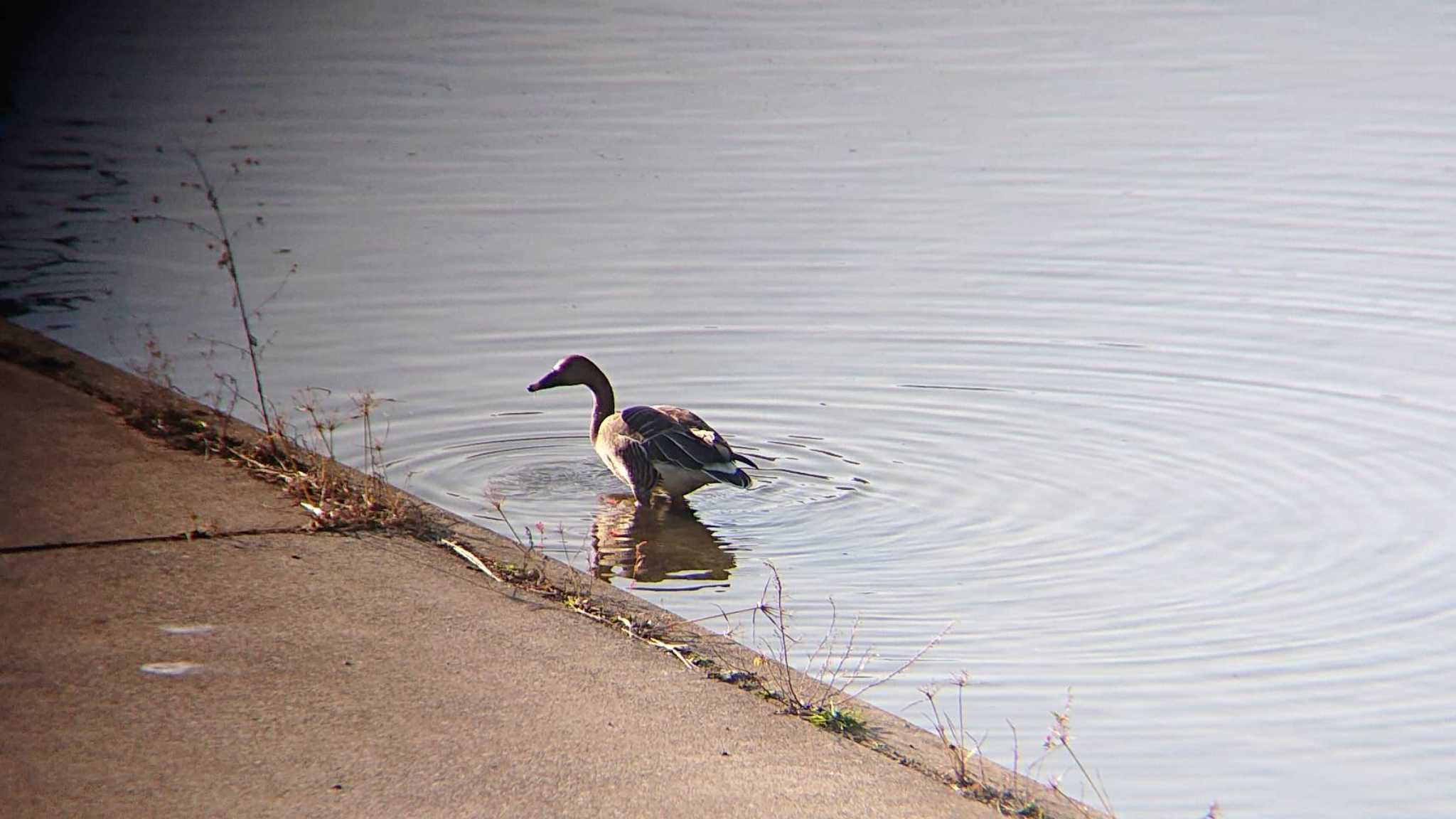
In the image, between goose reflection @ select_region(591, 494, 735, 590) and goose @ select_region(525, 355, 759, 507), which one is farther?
goose @ select_region(525, 355, 759, 507)

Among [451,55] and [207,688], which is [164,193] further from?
[207,688]

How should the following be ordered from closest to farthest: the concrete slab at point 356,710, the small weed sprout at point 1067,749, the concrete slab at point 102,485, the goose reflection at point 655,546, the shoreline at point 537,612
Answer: the concrete slab at point 356,710 → the shoreline at point 537,612 → the small weed sprout at point 1067,749 → the concrete slab at point 102,485 → the goose reflection at point 655,546

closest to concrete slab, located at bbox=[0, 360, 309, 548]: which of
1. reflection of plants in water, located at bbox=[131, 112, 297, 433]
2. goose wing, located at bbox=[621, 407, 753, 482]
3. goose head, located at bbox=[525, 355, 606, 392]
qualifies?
reflection of plants in water, located at bbox=[131, 112, 297, 433]

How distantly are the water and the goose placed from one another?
0.21 m

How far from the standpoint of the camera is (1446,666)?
6961mm

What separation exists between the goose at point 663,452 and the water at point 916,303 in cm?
21

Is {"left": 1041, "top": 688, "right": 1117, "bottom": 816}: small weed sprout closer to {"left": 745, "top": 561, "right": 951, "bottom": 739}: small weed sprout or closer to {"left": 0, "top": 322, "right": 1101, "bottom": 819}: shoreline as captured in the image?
{"left": 0, "top": 322, "right": 1101, "bottom": 819}: shoreline

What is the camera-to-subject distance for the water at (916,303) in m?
7.20

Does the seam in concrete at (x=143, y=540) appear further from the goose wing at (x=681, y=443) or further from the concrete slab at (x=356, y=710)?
the goose wing at (x=681, y=443)

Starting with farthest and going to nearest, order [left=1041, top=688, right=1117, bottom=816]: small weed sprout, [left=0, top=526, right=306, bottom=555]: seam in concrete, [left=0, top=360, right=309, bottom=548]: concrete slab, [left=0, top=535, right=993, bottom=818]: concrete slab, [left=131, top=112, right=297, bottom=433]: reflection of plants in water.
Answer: [left=131, top=112, right=297, bottom=433]: reflection of plants in water → [left=0, top=360, right=309, bottom=548]: concrete slab → [left=0, top=526, right=306, bottom=555]: seam in concrete → [left=1041, top=688, right=1117, bottom=816]: small weed sprout → [left=0, top=535, right=993, bottom=818]: concrete slab

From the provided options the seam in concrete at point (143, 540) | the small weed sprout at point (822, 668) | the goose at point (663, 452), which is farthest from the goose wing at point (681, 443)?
the seam in concrete at point (143, 540)

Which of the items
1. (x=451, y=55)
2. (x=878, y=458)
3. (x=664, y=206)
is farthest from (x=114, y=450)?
(x=451, y=55)

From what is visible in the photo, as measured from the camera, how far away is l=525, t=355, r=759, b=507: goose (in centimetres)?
895

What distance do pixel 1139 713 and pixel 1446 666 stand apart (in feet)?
5.04
